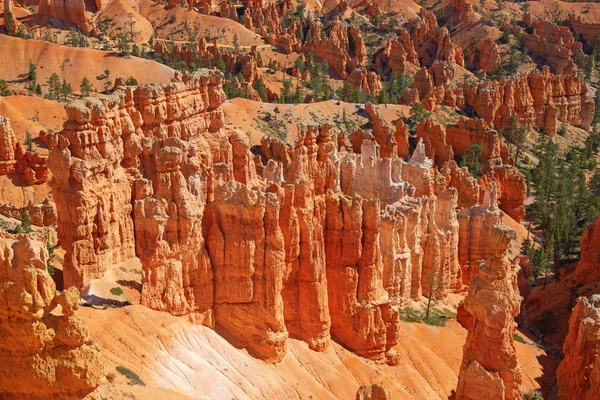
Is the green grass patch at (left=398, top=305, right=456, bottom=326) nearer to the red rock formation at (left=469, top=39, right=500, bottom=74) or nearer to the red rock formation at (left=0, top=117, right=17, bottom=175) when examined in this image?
the red rock formation at (left=0, top=117, right=17, bottom=175)

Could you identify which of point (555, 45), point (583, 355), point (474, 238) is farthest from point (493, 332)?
point (555, 45)

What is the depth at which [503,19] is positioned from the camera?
169750 millimetres

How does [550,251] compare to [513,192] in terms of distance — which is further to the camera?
[513,192]

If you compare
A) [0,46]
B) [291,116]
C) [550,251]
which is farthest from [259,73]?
[550,251]

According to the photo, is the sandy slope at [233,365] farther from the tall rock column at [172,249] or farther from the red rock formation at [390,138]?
the red rock formation at [390,138]

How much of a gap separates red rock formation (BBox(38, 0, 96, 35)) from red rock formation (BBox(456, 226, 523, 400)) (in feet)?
382

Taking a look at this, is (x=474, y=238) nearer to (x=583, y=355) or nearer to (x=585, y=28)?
(x=583, y=355)

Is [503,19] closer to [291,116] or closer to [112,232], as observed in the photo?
[291,116]

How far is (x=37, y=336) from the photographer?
19.6 meters

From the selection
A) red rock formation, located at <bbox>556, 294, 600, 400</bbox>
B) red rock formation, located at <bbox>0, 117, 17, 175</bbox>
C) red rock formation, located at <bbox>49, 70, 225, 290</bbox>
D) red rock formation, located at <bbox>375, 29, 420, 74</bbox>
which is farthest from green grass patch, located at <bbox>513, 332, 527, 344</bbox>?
red rock formation, located at <bbox>375, 29, 420, 74</bbox>

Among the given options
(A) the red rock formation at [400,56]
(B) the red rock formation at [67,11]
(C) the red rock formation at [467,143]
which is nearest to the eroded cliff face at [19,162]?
(C) the red rock formation at [467,143]

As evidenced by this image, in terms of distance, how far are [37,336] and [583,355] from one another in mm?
25575

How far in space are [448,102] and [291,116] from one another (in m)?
25.8

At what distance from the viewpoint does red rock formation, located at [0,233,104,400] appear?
19531 millimetres
